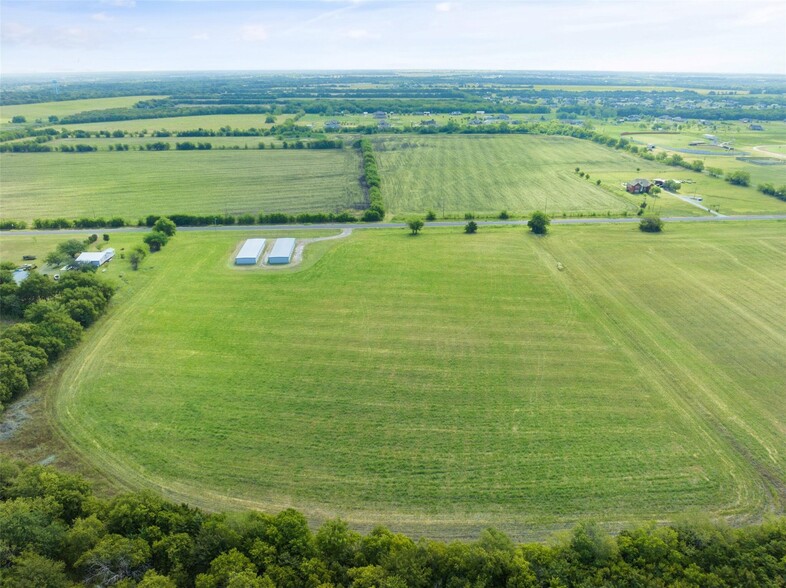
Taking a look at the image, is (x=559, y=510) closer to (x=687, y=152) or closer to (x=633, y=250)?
(x=633, y=250)

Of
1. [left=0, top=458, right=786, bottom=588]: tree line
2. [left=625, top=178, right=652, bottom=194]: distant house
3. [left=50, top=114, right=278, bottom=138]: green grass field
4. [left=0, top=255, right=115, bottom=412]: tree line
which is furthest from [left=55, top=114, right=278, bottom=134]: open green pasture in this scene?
[left=0, top=458, right=786, bottom=588]: tree line

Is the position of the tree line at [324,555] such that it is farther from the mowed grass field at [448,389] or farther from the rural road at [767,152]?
the rural road at [767,152]

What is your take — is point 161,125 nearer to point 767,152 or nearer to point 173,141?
point 173,141

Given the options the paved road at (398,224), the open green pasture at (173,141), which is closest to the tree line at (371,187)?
the paved road at (398,224)

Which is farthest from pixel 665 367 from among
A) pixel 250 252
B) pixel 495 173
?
pixel 495 173

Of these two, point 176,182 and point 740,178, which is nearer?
point 740,178

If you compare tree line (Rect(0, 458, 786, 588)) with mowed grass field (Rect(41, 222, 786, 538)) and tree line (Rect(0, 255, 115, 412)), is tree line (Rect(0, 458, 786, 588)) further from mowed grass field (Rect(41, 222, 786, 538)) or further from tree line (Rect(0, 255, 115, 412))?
tree line (Rect(0, 255, 115, 412))

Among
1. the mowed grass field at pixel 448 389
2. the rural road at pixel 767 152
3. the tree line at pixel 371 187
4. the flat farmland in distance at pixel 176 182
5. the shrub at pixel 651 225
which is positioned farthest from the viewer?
the rural road at pixel 767 152
